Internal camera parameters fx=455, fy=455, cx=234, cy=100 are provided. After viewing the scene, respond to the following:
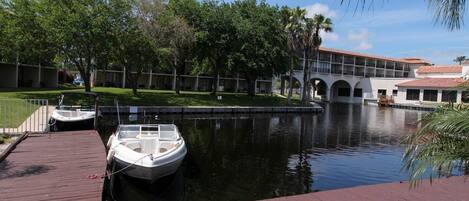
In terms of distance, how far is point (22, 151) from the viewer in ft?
46.8

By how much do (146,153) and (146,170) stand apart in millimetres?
1114

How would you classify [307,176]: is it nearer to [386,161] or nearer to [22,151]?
[386,161]

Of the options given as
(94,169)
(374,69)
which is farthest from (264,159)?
(374,69)

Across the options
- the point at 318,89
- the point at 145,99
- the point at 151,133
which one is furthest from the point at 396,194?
the point at 318,89

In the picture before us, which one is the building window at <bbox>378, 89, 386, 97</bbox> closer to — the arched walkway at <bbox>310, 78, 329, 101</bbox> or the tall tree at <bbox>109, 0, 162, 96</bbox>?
the arched walkway at <bbox>310, 78, 329, 101</bbox>

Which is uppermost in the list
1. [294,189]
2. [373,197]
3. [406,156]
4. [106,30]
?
[106,30]

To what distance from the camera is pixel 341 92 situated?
101125 millimetres

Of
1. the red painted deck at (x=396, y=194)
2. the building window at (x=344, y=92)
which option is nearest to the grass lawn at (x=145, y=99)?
the red painted deck at (x=396, y=194)

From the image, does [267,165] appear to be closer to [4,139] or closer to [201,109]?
[4,139]

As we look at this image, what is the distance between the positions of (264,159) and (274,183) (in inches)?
176

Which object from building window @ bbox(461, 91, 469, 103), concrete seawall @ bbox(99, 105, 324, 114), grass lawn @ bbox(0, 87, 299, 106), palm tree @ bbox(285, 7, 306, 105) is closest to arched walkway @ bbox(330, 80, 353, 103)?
concrete seawall @ bbox(99, 105, 324, 114)

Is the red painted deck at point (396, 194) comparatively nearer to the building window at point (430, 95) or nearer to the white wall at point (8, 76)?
the white wall at point (8, 76)

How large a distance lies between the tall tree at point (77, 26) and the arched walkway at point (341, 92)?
68.4 meters

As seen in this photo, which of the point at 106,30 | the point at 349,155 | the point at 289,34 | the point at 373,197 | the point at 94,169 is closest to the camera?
the point at 373,197
